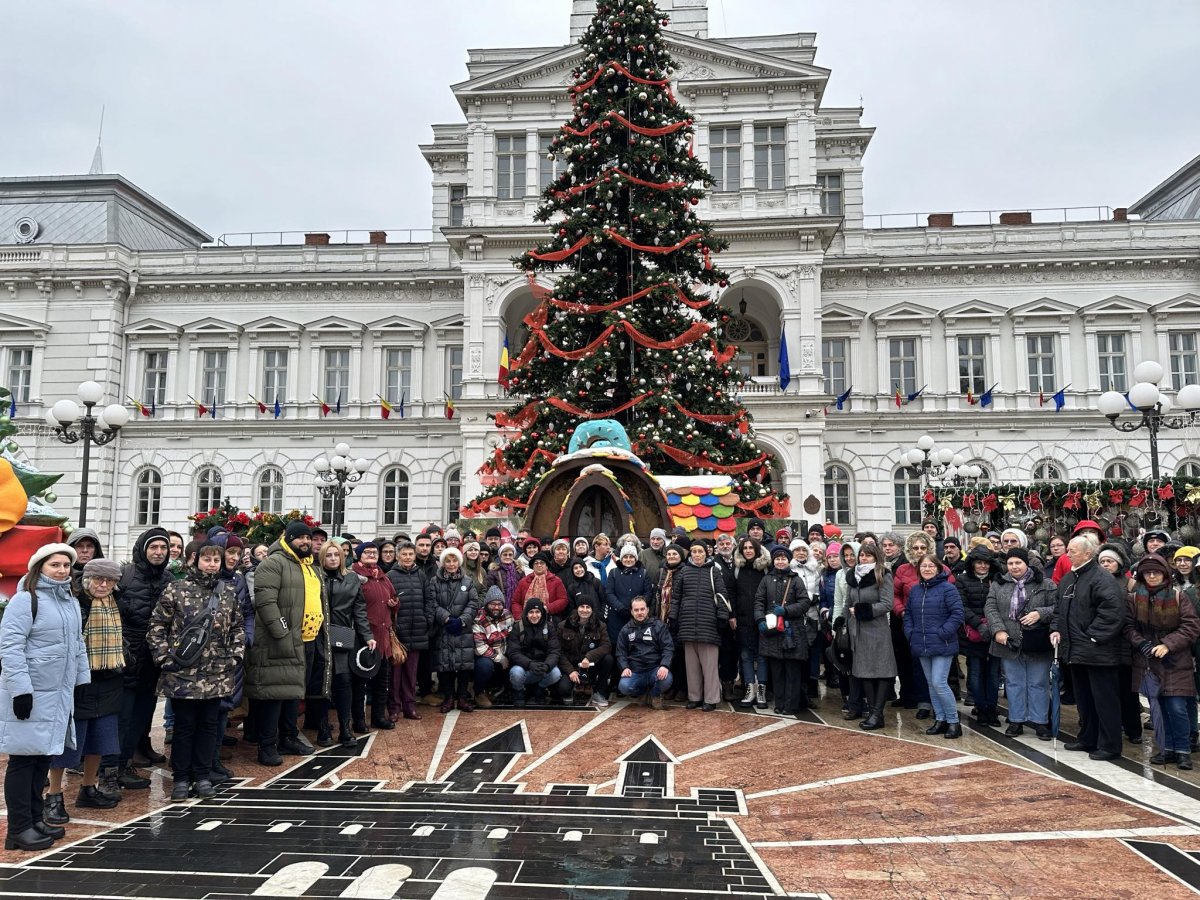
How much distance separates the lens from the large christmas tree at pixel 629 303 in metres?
16.7

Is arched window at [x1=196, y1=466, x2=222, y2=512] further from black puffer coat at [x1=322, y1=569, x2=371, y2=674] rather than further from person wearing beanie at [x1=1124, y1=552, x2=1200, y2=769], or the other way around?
person wearing beanie at [x1=1124, y1=552, x2=1200, y2=769]

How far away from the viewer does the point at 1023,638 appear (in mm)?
8711

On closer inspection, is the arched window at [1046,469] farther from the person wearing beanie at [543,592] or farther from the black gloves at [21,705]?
the black gloves at [21,705]

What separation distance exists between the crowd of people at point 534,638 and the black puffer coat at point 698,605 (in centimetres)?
2

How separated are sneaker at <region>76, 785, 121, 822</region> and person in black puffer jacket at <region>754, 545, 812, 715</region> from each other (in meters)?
6.25

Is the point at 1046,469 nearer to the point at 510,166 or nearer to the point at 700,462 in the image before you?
the point at 700,462

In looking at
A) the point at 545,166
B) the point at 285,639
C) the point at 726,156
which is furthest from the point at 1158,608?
the point at 545,166

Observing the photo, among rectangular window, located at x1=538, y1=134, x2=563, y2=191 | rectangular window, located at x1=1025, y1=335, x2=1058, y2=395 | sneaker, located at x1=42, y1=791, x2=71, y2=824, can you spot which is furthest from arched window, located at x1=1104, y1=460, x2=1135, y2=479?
sneaker, located at x1=42, y1=791, x2=71, y2=824

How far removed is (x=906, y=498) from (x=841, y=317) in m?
6.98

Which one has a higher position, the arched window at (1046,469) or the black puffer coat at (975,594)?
the arched window at (1046,469)

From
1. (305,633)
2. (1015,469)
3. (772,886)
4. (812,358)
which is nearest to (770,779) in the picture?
(772,886)

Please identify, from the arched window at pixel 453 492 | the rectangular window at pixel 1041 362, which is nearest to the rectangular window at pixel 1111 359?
the rectangular window at pixel 1041 362

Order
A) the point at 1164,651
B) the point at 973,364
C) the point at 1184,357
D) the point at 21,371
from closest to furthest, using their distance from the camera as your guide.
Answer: the point at 1164,651
the point at 1184,357
the point at 973,364
the point at 21,371

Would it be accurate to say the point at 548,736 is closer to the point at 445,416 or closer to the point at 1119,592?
the point at 1119,592
